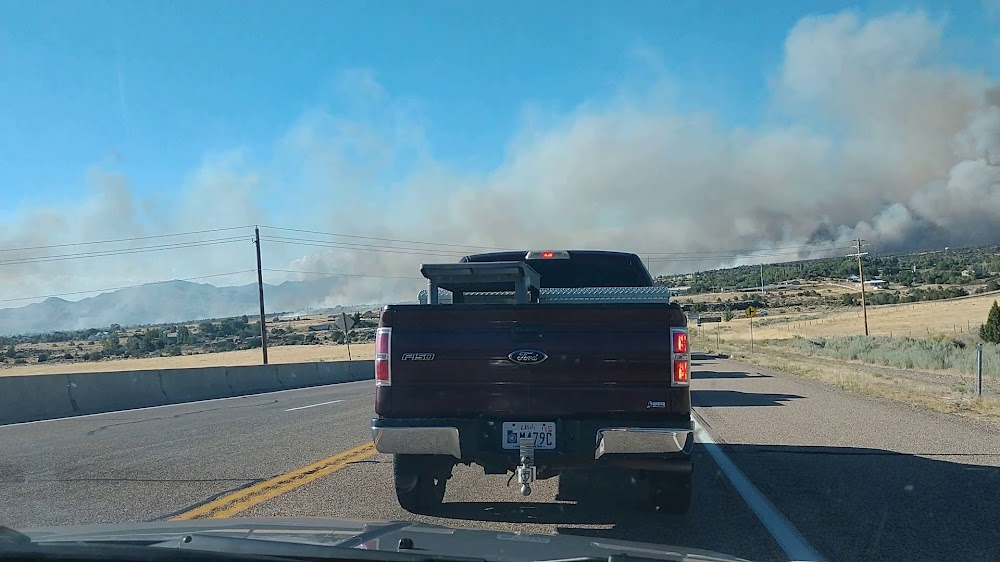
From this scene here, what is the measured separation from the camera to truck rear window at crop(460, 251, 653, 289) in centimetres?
843

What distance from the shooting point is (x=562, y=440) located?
5.52 metres

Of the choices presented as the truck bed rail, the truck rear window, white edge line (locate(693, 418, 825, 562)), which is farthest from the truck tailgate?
the truck rear window

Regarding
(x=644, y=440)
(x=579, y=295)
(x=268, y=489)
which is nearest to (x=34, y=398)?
(x=268, y=489)

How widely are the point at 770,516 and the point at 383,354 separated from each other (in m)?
3.37

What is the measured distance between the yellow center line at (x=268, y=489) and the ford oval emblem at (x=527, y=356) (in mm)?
2759

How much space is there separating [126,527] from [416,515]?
284 cm

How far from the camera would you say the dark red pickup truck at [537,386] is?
544 centimetres

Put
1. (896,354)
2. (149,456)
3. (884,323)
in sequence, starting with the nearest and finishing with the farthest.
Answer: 1. (149,456)
2. (896,354)
3. (884,323)

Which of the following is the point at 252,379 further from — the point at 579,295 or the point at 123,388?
the point at 579,295

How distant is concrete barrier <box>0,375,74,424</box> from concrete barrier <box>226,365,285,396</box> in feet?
21.8

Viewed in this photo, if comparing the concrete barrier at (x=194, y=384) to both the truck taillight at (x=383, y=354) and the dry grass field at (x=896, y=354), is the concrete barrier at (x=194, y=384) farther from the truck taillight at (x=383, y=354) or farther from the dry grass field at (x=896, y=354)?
the dry grass field at (x=896, y=354)

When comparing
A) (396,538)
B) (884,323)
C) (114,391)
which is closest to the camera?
(396,538)

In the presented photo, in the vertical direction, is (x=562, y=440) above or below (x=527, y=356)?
below

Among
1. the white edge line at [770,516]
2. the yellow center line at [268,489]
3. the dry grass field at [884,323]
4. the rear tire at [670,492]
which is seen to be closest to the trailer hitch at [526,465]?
the rear tire at [670,492]
